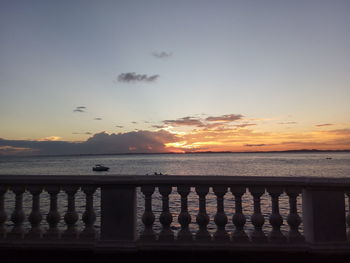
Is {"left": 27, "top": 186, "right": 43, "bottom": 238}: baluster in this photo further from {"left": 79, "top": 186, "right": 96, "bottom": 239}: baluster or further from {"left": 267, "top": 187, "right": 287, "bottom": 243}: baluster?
{"left": 267, "top": 187, "right": 287, "bottom": 243}: baluster

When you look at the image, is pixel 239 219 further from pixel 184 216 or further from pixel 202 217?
pixel 184 216

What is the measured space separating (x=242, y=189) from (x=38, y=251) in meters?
3.56

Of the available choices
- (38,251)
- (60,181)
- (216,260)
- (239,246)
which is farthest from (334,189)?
(38,251)

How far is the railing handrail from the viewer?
450 centimetres

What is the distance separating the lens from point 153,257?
4.36 meters

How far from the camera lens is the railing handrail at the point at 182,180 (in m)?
4.50

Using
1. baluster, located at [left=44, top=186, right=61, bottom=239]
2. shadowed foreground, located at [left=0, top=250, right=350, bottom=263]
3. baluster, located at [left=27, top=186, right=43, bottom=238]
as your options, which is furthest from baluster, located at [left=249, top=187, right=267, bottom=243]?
baluster, located at [left=27, top=186, right=43, bottom=238]

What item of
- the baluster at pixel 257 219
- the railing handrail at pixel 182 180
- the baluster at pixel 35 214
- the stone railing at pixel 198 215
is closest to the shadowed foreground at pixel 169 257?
the stone railing at pixel 198 215

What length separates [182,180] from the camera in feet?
14.9

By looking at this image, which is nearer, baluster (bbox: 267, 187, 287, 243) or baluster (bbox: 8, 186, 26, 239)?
baluster (bbox: 267, 187, 287, 243)

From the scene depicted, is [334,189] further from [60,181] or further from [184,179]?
[60,181]

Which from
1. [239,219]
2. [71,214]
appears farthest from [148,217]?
[239,219]

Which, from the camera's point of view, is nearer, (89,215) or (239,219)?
(239,219)

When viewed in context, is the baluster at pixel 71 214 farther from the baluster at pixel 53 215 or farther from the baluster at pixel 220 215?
the baluster at pixel 220 215
